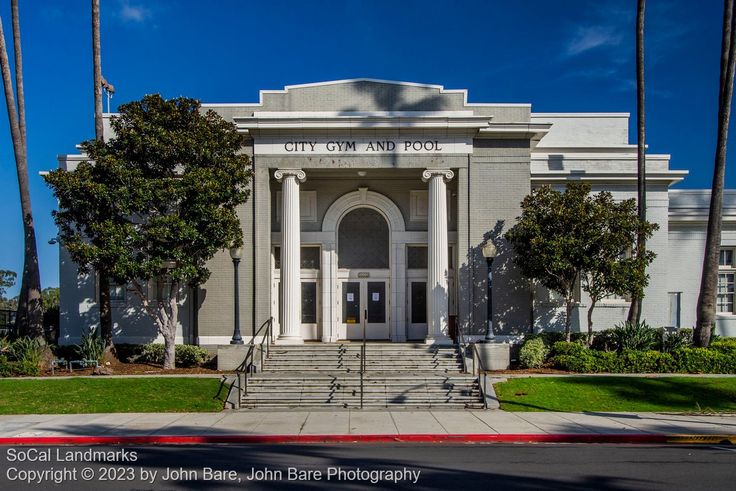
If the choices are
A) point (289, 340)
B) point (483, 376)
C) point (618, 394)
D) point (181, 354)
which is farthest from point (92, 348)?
point (618, 394)

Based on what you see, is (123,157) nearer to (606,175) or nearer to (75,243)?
(75,243)

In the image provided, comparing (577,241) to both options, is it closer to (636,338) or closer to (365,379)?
(636,338)


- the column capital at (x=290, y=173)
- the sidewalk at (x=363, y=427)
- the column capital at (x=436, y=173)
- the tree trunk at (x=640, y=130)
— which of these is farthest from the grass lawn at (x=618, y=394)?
the column capital at (x=290, y=173)

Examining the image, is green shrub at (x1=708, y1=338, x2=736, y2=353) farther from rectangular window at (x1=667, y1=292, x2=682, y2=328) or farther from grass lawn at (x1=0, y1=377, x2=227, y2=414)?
grass lawn at (x1=0, y1=377, x2=227, y2=414)

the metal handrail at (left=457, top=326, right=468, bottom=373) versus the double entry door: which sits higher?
the double entry door

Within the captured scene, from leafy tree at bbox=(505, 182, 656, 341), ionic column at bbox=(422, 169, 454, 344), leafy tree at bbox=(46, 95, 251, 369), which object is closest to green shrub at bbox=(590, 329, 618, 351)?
leafy tree at bbox=(505, 182, 656, 341)

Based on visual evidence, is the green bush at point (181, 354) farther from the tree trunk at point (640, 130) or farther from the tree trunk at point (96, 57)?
the tree trunk at point (640, 130)

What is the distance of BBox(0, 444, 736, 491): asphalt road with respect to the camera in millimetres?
9016

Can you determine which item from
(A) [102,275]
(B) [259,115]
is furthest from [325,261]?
(A) [102,275]

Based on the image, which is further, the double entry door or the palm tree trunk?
the double entry door

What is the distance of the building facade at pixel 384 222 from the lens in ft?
73.5

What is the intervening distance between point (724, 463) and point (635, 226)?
11230 mm

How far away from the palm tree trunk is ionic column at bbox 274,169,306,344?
5.78 metres

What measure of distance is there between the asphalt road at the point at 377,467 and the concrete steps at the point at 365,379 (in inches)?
187
